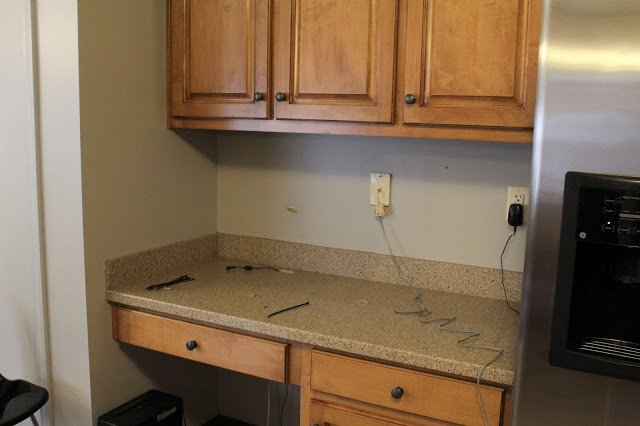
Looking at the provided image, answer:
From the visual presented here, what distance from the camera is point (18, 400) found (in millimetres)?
1646

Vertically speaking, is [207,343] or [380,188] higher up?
[380,188]

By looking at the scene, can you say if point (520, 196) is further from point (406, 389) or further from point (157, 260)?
point (157, 260)

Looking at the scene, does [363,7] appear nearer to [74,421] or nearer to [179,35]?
[179,35]

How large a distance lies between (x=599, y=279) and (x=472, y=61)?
2.20ft

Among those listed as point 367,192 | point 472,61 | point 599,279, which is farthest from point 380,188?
point 599,279

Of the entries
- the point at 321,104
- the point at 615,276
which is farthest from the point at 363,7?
the point at 615,276

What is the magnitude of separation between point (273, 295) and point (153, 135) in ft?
2.28

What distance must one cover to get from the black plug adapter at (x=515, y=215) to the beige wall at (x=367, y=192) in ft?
0.15

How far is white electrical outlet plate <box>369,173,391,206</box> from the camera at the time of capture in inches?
77.1

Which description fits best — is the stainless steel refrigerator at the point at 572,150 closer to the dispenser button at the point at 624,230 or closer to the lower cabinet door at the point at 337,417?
the dispenser button at the point at 624,230

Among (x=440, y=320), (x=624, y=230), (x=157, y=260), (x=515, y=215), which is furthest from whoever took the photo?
(x=157, y=260)

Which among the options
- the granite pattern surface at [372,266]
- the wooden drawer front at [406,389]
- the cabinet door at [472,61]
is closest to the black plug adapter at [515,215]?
the granite pattern surface at [372,266]

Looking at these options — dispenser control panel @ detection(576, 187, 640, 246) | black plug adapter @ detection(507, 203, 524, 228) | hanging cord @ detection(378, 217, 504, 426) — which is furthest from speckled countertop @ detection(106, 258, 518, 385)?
dispenser control panel @ detection(576, 187, 640, 246)

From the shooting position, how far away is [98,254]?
1785mm
